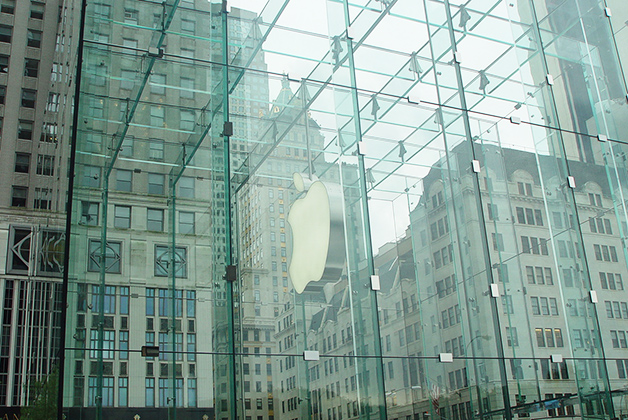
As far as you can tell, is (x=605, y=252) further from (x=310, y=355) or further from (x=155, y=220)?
(x=155, y=220)

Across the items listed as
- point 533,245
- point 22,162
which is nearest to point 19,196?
point 22,162

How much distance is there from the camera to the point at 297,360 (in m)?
9.53

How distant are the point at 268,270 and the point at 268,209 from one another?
1.01 m

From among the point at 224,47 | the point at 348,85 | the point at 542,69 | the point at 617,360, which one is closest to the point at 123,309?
the point at 224,47

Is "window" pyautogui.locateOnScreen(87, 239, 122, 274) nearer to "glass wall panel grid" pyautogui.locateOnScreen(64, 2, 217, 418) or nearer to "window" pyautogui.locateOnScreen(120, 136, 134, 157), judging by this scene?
"glass wall panel grid" pyautogui.locateOnScreen(64, 2, 217, 418)

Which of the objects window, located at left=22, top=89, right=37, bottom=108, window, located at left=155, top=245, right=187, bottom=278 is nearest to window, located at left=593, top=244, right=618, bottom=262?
window, located at left=155, top=245, right=187, bottom=278

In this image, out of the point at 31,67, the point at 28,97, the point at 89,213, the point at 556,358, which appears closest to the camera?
the point at 89,213

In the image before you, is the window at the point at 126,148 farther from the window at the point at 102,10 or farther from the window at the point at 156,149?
the window at the point at 102,10

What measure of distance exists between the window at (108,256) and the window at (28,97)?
151 feet

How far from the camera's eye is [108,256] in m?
9.13

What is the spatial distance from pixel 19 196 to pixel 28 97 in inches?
315

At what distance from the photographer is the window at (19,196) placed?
1875 inches

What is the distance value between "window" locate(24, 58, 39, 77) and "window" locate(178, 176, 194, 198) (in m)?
47.3

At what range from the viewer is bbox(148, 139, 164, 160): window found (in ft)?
33.3
